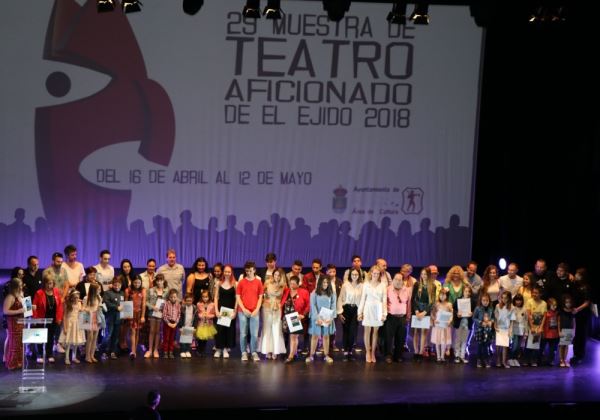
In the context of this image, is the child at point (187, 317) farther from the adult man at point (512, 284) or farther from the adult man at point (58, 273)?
the adult man at point (512, 284)

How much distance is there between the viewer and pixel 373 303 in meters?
11.4

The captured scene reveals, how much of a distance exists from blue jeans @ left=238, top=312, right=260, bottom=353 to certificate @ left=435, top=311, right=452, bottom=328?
239 centimetres

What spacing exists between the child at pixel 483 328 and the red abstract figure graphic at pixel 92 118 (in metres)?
6.81

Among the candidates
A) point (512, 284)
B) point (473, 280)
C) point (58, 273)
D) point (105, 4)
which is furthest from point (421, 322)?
point (105, 4)

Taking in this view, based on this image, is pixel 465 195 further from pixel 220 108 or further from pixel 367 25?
pixel 220 108

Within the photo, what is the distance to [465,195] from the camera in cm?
1681

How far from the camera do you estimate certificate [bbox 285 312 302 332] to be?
1117cm

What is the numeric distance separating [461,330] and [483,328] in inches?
12.2

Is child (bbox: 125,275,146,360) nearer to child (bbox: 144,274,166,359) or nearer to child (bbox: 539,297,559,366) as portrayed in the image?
child (bbox: 144,274,166,359)

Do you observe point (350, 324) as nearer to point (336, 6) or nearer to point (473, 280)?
point (473, 280)

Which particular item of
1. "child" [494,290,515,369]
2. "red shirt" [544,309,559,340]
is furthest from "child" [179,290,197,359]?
"red shirt" [544,309,559,340]

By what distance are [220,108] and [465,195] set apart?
4.99 metres

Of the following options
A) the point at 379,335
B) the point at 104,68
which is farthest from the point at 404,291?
the point at 104,68

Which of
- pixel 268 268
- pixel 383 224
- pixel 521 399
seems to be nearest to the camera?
pixel 521 399
